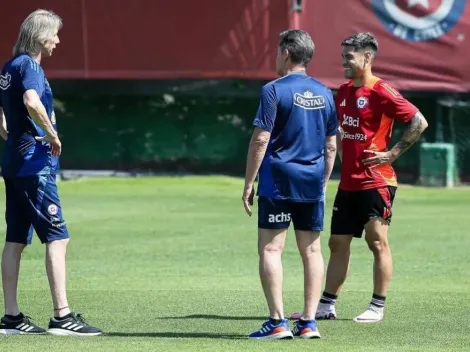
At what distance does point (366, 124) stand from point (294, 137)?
1176 millimetres

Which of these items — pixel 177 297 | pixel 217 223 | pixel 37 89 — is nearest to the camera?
pixel 37 89

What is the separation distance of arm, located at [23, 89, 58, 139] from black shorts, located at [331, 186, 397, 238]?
2282mm

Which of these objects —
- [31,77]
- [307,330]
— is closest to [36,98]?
[31,77]

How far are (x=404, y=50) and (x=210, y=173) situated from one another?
404 cm

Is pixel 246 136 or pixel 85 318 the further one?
pixel 246 136

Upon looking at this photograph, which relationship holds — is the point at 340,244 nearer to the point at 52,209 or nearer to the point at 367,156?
the point at 367,156

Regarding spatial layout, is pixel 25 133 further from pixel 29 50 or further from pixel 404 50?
pixel 404 50

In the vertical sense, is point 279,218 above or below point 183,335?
above

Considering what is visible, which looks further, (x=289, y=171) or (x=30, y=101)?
(x=289, y=171)

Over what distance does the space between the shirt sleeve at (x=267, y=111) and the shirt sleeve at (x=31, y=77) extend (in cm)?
138

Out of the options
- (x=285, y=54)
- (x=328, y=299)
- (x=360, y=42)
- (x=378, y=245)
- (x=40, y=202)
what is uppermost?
(x=360, y=42)

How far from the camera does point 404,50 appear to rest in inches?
826

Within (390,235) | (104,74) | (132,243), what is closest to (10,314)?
(132,243)

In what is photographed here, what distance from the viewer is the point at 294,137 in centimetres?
789
